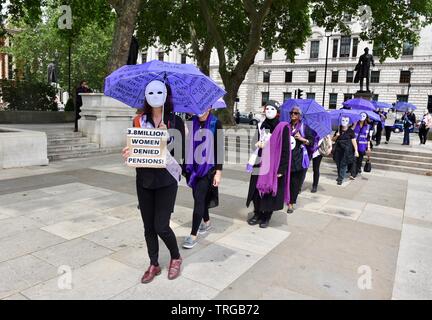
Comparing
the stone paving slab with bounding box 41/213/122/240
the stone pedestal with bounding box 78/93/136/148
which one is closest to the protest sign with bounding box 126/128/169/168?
the stone paving slab with bounding box 41/213/122/240

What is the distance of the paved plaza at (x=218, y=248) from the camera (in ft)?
12.0

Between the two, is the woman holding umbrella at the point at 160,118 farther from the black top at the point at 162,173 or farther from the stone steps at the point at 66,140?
the stone steps at the point at 66,140

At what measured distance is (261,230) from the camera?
5539 millimetres

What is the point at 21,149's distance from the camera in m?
9.39

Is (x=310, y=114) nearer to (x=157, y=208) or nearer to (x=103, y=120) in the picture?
(x=157, y=208)

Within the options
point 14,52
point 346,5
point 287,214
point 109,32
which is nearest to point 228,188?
point 287,214

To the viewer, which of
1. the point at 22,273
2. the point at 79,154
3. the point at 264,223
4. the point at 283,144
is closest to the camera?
the point at 22,273

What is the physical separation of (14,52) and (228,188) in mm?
46382

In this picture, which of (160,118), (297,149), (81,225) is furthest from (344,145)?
(160,118)

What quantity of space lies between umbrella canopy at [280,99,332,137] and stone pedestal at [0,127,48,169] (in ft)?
20.9

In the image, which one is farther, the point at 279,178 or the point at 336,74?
the point at 336,74

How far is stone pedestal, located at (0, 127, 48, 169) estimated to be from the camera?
9.04 meters

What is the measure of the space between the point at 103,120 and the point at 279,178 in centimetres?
852
